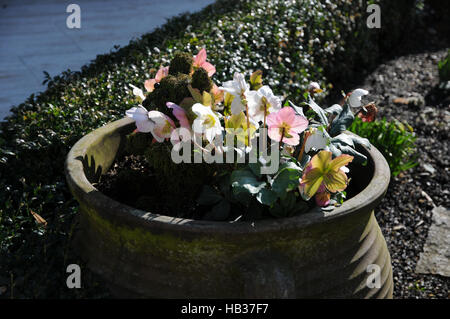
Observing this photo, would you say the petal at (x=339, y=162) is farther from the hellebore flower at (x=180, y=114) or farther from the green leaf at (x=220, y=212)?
the hellebore flower at (x=180, y=114)

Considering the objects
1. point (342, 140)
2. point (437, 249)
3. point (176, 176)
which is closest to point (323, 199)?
point (342, 140)

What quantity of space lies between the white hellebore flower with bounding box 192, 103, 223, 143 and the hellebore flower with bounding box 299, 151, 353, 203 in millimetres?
334

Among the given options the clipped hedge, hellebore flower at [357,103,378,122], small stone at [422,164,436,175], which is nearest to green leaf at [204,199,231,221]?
the clipped hedge

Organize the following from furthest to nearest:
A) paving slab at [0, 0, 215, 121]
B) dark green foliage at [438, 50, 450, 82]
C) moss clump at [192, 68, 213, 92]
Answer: dark green foliage at [438, 50, 450, 82] → paving slab at [0, 0, 215, 121] → moss clump at [192, 68, 213, 92]

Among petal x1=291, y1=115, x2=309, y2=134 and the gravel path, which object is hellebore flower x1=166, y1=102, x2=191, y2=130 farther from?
the gravel path

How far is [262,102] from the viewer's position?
178 centimetres

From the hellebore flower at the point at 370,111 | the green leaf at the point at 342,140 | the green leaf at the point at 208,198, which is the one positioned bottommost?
the green leaf at the point at 208,198

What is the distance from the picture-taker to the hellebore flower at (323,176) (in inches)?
68.0

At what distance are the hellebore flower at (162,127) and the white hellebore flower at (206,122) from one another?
0.47ft

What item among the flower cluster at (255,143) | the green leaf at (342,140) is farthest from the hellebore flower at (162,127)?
the green leaf at (342,140)

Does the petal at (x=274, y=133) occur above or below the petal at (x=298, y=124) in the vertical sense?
below

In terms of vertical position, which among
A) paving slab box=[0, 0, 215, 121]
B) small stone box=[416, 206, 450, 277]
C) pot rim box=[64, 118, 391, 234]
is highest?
pot rim box=[64, 118, 391, 234]

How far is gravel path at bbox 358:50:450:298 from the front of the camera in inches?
117

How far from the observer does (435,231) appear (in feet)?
10.7
